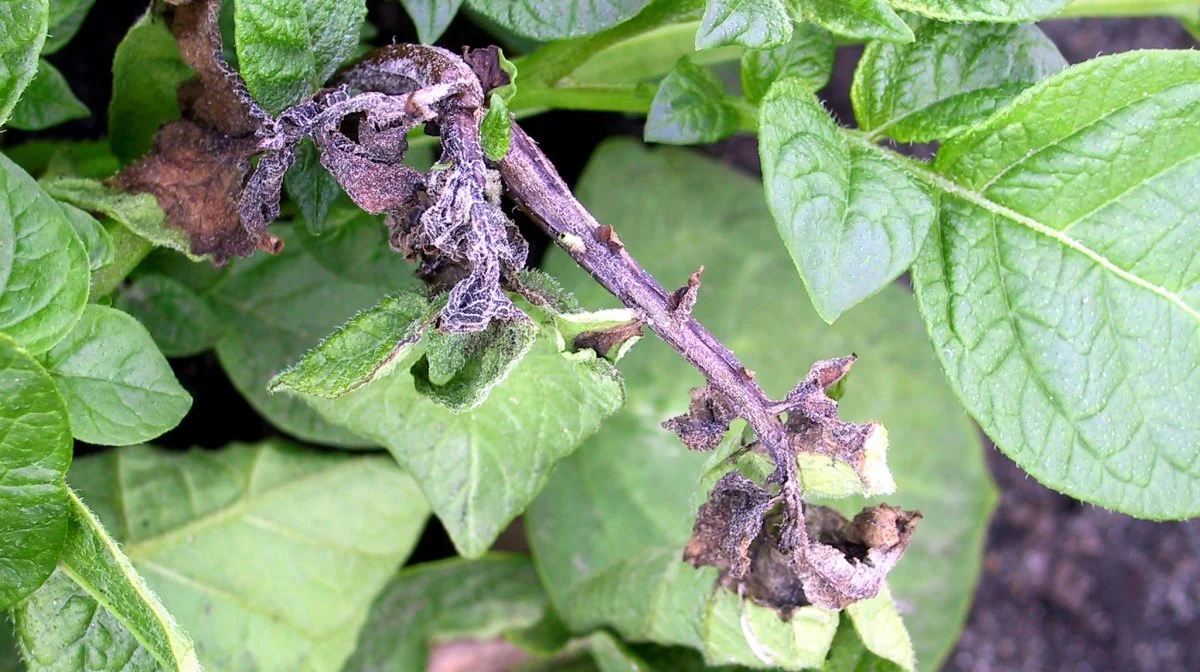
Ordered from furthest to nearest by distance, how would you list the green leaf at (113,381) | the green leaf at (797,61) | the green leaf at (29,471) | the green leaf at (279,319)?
1. the green leaf at (279,319)
2. the green leaf at (797,61)
3. the green leaf at (113,381)
4. the green leaf at (29,471)

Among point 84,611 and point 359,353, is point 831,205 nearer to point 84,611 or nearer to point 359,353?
point 359,353

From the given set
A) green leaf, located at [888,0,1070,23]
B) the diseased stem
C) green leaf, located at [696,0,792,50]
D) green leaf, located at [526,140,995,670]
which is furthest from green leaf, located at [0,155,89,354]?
green leaf, located at [526,140,995,670]

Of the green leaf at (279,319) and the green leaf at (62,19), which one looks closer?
the green leaf at (62,19)

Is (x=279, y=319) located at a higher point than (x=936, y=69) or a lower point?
lower

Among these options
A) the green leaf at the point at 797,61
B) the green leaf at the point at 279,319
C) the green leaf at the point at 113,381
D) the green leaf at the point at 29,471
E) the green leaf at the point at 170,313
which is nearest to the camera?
the green leaf at the point at 29,471

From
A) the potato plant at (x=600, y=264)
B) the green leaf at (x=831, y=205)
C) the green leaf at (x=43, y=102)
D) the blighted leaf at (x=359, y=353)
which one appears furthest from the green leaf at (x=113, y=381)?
the green leaf at (x=831, y=205)

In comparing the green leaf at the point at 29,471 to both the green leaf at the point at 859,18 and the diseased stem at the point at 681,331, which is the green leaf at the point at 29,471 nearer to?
the diseased stem at the point at 681,331

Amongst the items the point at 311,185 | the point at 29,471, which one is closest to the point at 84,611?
the point at 29,471
